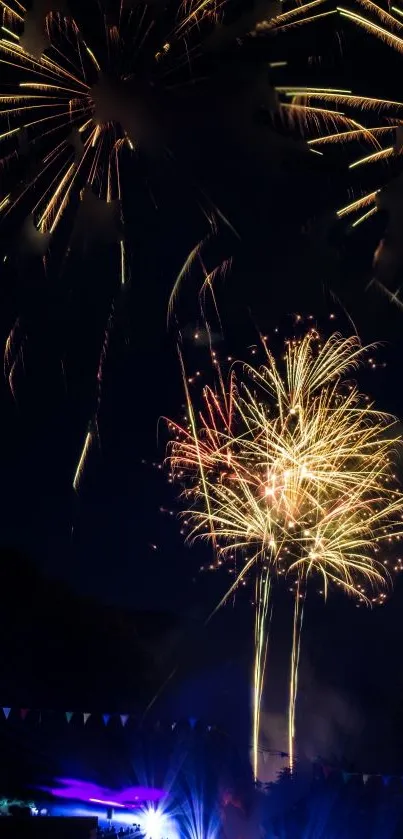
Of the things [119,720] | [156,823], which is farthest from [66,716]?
[156,823]

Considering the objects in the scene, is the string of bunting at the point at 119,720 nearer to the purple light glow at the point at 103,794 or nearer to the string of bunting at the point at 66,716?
the string of bunting at the point at 66,716

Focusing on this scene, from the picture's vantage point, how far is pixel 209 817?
60.4ft

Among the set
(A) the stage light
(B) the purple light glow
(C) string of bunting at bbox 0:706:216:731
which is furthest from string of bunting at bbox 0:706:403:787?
(A) the stage light

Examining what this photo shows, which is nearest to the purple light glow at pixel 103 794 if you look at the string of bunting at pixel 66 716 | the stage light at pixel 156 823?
the stage light at pixel 156 823

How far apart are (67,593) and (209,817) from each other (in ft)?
28.3

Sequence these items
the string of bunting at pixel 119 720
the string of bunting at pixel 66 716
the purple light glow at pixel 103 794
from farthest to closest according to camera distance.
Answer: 1. the string of bunting at pixel 66 716
2. the string of bunting at pixel 119 720
3. the purple light glow at pixel 103 794

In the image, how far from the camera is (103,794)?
57.6ft

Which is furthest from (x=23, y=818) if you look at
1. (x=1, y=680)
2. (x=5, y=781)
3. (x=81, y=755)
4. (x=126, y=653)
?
(x=126, y=653)

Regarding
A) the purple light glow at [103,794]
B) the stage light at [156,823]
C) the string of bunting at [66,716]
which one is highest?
the string of bunting at [66,716]

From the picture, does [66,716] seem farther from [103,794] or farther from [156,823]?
[156,823]

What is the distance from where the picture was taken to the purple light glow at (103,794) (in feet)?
53.4

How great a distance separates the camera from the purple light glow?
16266 mm

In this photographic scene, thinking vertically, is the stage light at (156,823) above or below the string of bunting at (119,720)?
below

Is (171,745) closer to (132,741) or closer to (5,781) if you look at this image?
(132,741)
